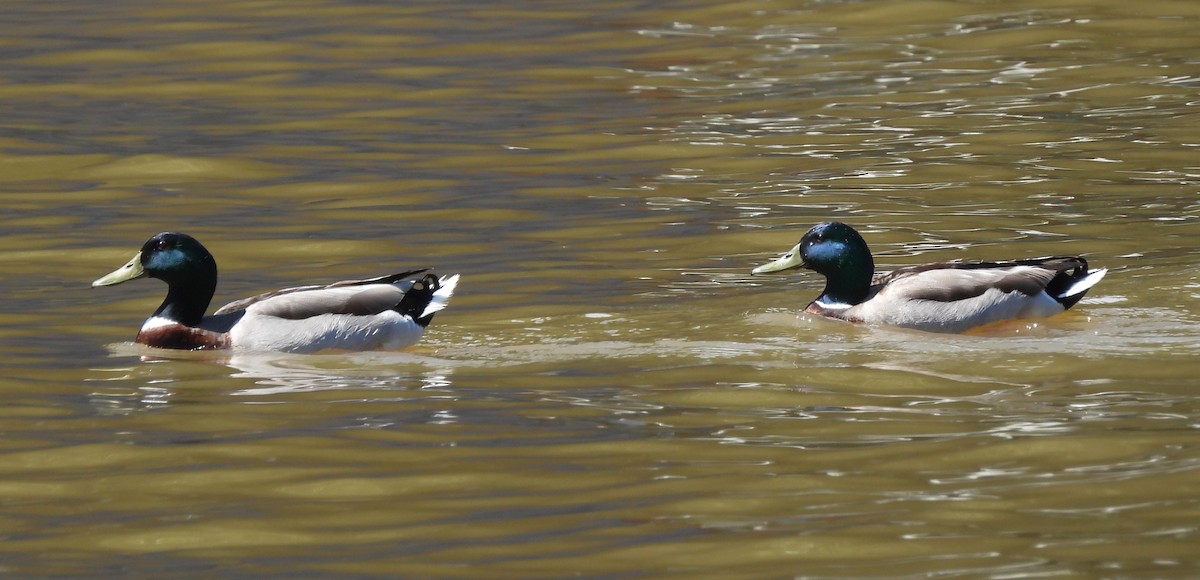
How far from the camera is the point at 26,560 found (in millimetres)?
6402

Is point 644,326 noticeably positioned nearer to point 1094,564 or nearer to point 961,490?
point 961,490

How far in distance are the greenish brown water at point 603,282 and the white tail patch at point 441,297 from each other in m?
0.19

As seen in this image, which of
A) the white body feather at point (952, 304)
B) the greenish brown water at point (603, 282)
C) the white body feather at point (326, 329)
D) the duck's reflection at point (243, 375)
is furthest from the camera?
the white body feather at point (952, 304)

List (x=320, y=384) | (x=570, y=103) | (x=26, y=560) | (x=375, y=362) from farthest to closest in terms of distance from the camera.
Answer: (x=570, y=103) < (x=375, y=362) < (x=320, y=384) < (x=26, y=560)

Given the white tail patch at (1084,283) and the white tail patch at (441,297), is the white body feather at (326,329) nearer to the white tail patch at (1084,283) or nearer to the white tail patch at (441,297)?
the white tail patch at (441,297)

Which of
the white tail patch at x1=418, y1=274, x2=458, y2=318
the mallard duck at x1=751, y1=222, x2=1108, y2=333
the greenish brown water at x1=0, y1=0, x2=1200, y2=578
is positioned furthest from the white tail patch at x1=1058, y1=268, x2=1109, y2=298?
the white tail patch at x1=418, y1=274, x2=458, y2=318

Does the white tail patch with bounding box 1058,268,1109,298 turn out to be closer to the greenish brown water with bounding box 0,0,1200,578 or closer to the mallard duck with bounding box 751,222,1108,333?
the mallard duck with bounding box 751,222,1108,333

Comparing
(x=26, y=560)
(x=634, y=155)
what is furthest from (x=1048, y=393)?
(x=634, y=155)

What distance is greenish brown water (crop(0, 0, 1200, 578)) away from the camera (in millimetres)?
6578

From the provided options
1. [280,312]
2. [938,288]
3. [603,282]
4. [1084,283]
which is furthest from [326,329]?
[1084,283]

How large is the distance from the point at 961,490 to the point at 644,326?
11.3ft

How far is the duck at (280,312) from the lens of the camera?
9891mm

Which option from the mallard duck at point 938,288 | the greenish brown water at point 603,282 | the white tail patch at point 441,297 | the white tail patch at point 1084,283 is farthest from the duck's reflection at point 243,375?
the white tail patch at point 1084,283

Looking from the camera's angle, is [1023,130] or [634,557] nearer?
[634,557]
